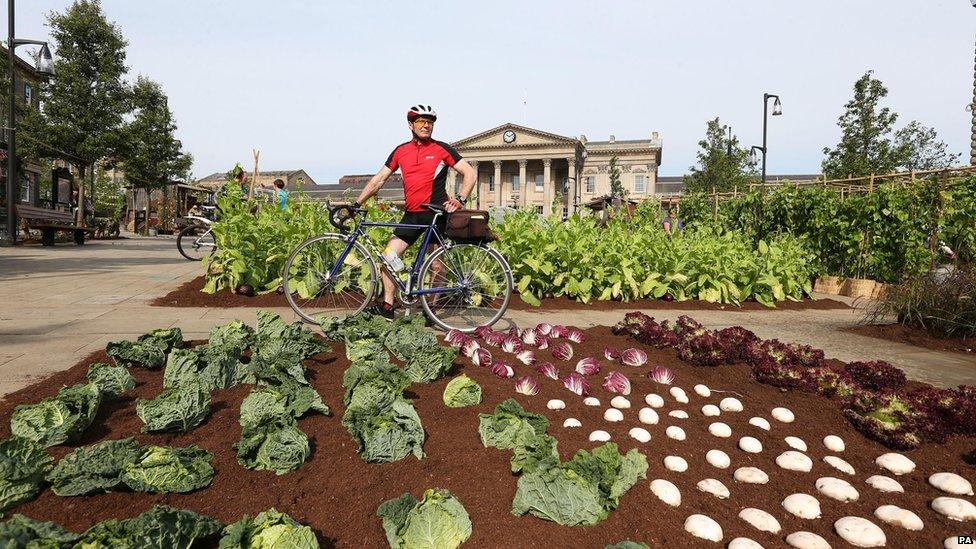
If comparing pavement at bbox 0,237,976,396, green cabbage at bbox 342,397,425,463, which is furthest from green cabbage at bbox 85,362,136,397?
green cabbage at bbox 342,397,425,463

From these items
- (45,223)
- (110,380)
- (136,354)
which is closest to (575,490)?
(110,380)

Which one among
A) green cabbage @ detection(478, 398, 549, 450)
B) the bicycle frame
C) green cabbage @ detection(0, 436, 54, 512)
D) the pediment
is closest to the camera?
green cabbage @ detection(0, 436, 54, 512)

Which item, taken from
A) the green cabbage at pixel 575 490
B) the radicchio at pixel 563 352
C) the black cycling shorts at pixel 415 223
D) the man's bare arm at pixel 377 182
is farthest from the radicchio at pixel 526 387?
the man's bare arm at pixel 377 182

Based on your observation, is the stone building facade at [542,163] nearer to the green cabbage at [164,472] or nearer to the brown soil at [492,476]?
the brown soil at [492,476]

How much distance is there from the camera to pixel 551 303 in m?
6.87

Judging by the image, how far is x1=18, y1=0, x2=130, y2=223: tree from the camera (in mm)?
23328

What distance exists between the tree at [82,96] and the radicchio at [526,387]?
2705cm

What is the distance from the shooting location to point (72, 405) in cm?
211

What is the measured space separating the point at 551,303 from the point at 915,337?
3.56 m

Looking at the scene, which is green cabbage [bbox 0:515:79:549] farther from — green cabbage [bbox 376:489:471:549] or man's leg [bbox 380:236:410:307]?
man's leg [bbox 380:236:410:307]

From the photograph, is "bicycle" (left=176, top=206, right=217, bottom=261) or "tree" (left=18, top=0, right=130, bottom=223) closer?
"bicycle" (left=176, top=206, right=217, bottom=261)

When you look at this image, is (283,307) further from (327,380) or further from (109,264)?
(109,264)

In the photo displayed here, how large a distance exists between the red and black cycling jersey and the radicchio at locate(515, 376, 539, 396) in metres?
2.49

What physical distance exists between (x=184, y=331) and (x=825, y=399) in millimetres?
4351
